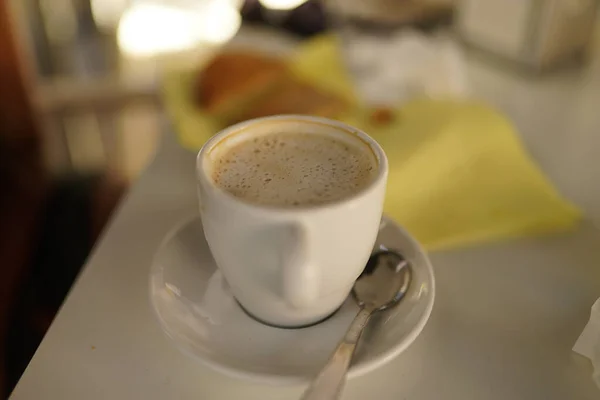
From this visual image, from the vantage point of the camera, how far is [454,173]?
54 cm

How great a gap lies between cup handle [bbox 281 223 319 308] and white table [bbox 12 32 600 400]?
7 cm

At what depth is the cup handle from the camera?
1.00ft

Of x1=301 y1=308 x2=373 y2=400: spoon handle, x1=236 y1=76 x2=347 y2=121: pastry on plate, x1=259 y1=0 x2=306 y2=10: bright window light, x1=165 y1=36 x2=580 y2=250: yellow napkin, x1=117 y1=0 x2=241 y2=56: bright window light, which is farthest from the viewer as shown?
x1=117 y1=0 x2=241 y2=56: bright window light

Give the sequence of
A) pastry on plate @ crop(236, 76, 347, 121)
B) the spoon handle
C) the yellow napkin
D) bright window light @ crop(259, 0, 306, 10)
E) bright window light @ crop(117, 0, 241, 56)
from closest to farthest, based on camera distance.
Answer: the spoon handle
the yellow napkin
pastry on plate @ crop(236, 76, 347, 121)
bright window light @ crop(259, 0, 306, 10)
bright window light @ crop(117, 0, 241, 56)

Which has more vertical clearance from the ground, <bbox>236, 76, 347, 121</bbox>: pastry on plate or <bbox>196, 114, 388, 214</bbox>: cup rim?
<bbox>196, 114, 388, 214</bbox>: cup rim

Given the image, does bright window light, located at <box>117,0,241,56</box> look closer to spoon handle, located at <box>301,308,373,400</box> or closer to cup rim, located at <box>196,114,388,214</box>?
cup rim, located at <box>196,114,388,214</box>

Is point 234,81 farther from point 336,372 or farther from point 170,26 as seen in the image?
point 170,26

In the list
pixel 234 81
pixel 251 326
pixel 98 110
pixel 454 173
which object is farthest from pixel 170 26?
pixel 251 326

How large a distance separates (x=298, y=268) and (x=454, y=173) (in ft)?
0.95

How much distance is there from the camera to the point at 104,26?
5.03 feet

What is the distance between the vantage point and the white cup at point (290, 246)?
0.31m

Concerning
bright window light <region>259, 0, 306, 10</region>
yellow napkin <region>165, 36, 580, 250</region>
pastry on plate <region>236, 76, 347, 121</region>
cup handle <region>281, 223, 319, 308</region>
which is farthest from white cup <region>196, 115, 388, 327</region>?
bright window light <region>259, 0, 306, 10</region>

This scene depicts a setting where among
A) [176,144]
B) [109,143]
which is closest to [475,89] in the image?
[176,144]

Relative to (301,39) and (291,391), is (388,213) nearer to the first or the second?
(291,391)
